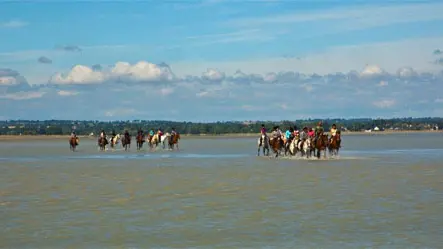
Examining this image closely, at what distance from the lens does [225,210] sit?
16.0m

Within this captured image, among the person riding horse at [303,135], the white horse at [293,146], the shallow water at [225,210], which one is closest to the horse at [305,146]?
the person riding horse at [303,135]

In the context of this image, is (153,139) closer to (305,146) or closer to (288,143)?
(288,143)

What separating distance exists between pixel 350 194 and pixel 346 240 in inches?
280

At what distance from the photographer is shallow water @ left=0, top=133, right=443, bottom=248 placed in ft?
40.2

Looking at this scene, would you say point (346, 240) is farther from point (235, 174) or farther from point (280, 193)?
point (235, 174)

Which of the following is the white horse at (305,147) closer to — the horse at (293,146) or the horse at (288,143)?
the horse at (293,146)

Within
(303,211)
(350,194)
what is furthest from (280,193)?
(303,211)

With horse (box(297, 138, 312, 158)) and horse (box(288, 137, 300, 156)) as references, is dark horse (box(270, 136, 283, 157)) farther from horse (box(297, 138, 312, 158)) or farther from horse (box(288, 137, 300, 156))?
horse (box(297, 138, 312, 158))

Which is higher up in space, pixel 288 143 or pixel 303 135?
pixel 303 135

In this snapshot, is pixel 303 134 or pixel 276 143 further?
pixel 276 143

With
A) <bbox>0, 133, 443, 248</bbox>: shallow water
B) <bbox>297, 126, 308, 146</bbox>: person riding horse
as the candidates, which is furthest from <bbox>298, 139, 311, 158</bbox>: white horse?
<bbox>0, 133, 443, 248</bbox>: shallow water

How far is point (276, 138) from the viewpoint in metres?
40.3

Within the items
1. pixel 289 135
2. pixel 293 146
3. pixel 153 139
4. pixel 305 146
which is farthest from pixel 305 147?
pixel 153 139

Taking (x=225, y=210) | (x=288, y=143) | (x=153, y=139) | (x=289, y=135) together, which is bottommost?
(x=225, y=210)
